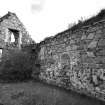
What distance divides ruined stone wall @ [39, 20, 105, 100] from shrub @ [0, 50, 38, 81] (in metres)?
1.82

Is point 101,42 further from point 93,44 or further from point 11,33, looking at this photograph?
point 11,33

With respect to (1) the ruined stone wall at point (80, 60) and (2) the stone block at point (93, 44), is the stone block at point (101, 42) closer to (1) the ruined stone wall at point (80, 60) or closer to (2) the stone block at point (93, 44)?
(1) the ruined stone wall at point (80, 60)

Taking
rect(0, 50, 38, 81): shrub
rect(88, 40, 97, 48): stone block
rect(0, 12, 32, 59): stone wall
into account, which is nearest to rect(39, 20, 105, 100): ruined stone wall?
rect(88, 40, 97, 48): stone block

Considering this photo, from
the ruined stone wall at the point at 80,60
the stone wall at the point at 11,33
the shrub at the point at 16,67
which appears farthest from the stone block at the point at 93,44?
the stone wall at the point at 11,33

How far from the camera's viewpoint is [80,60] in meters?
4.58

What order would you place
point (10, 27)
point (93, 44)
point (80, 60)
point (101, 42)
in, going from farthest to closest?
point (10, 27) < point (80, 60) < point (93, 44) < point (101, 42)

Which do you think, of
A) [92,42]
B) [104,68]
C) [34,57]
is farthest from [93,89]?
[34,57]

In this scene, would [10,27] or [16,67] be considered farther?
[10,27]

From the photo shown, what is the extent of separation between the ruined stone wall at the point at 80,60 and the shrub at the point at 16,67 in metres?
1.82

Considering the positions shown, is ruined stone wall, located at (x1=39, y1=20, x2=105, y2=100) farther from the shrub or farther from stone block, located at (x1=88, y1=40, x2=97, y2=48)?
the shrub

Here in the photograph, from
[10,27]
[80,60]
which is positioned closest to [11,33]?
[10,27]

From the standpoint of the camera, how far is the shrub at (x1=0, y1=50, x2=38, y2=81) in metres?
7.60

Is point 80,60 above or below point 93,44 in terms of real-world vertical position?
below

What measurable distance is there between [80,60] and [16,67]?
4.37 m
